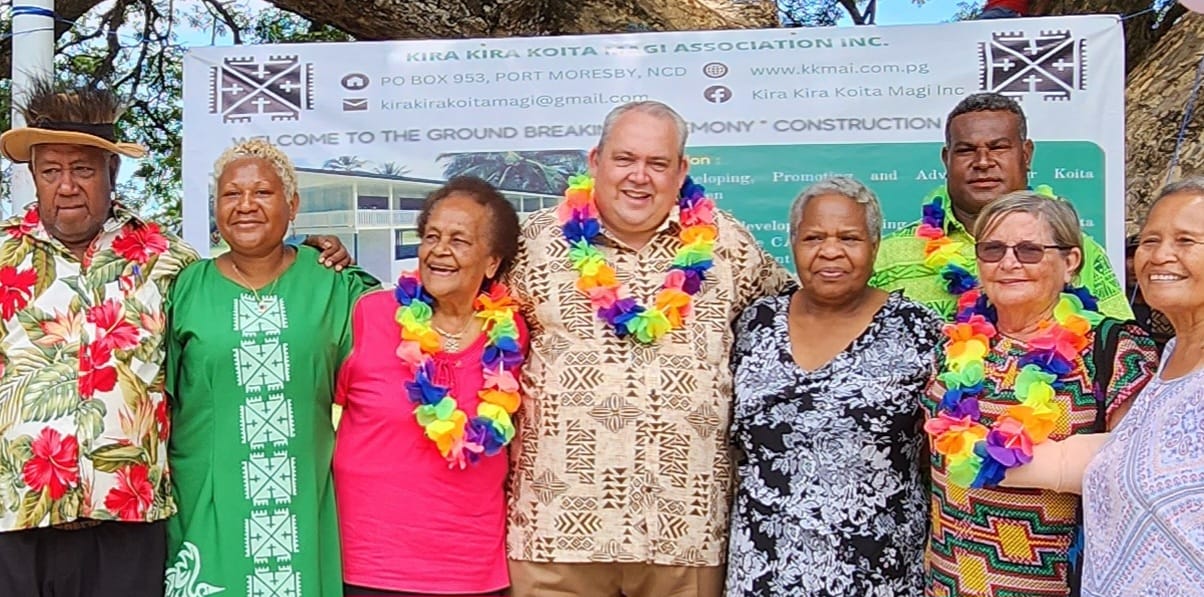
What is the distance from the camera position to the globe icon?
4438 millimetres

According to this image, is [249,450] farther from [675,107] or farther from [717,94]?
[717,94]

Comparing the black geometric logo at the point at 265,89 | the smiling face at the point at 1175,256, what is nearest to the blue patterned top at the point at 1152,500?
the smiling face at the point at 1175,256

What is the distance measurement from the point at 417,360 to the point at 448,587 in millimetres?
538

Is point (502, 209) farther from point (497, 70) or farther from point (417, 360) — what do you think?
point (497, 70)

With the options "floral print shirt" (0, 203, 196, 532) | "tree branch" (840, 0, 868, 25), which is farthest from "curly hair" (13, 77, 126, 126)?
"tree branch" (840, 0, 868, 25)

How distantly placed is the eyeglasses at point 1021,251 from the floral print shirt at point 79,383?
1936mm

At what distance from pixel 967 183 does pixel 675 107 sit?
4.61 ft

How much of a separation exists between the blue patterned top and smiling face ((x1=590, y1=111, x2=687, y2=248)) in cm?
119

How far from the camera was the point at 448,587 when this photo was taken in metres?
2.68

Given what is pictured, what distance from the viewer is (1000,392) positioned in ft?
7.73

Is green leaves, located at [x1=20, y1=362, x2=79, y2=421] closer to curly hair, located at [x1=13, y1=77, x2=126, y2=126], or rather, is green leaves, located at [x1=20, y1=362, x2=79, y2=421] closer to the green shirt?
curly hair, located at [x1=13, y1=77, x2=126, y2=126]

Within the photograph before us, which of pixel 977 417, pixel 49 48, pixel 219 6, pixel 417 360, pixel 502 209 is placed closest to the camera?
pixel 977 417

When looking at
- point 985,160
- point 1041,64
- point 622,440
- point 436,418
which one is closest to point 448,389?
point 436,418

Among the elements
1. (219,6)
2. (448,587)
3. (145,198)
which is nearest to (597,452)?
(448,587)
